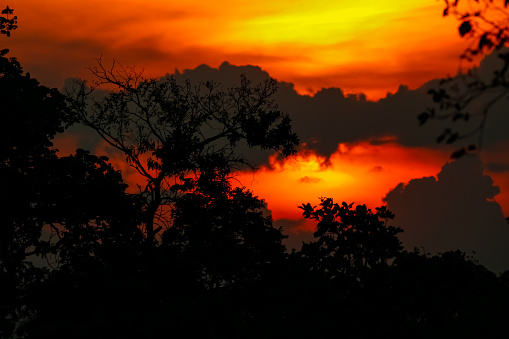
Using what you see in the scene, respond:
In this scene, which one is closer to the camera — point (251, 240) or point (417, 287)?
point (417, 287)

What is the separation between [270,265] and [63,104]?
1035 centimetres

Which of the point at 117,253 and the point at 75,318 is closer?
the point at 75,318

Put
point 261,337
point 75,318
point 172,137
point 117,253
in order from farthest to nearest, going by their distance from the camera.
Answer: point 172,137 < point 117,253 < point 75,318 < point 261,337

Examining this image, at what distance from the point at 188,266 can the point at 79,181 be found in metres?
5.35

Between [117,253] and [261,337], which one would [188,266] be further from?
[261,337]

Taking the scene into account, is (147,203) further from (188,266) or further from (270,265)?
(270,265)

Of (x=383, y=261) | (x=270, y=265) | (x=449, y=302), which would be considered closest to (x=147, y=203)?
(x=270, y=265)

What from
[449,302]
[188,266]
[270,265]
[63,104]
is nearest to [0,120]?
[63,104]

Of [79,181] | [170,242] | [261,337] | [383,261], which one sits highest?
[79,181]

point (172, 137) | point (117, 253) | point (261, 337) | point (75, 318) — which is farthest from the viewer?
point (172, 137)

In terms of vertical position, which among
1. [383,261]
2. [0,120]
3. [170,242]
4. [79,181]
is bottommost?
[383,261]

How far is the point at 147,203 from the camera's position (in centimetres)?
3353

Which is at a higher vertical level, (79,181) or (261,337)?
(79,181)

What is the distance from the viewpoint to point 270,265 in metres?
30.1
